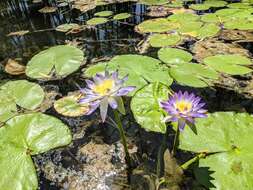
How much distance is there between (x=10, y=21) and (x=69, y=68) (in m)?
1.85

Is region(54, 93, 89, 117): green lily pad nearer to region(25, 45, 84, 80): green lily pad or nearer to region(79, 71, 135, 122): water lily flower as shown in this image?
region(25, 45, 84, 80): green lily pad

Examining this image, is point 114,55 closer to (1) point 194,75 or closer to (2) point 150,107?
(1) point 194,75

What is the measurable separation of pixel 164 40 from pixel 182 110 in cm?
149

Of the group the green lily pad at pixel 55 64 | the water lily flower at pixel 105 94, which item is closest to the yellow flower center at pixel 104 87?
the water lily flower at pixel 105 94

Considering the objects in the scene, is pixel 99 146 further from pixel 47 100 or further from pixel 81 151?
pixel 47 100

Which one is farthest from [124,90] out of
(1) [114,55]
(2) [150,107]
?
(1) [114,55]

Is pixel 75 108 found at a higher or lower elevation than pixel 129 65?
lower

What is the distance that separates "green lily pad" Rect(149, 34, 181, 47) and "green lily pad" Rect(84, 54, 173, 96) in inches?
16.8

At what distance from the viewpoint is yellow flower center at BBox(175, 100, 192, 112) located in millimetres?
1040

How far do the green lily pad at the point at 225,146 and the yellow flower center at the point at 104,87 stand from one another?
0.44m

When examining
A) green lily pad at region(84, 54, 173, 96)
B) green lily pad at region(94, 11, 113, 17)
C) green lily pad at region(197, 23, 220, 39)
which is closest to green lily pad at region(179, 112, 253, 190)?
green lily pad at region(84, 54, 173, 96)

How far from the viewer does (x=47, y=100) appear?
181 cm

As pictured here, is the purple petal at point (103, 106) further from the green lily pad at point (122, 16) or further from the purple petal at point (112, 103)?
the green lily pad at point (122, 16)

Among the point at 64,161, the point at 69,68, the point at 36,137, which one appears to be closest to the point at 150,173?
the point at 64,161
